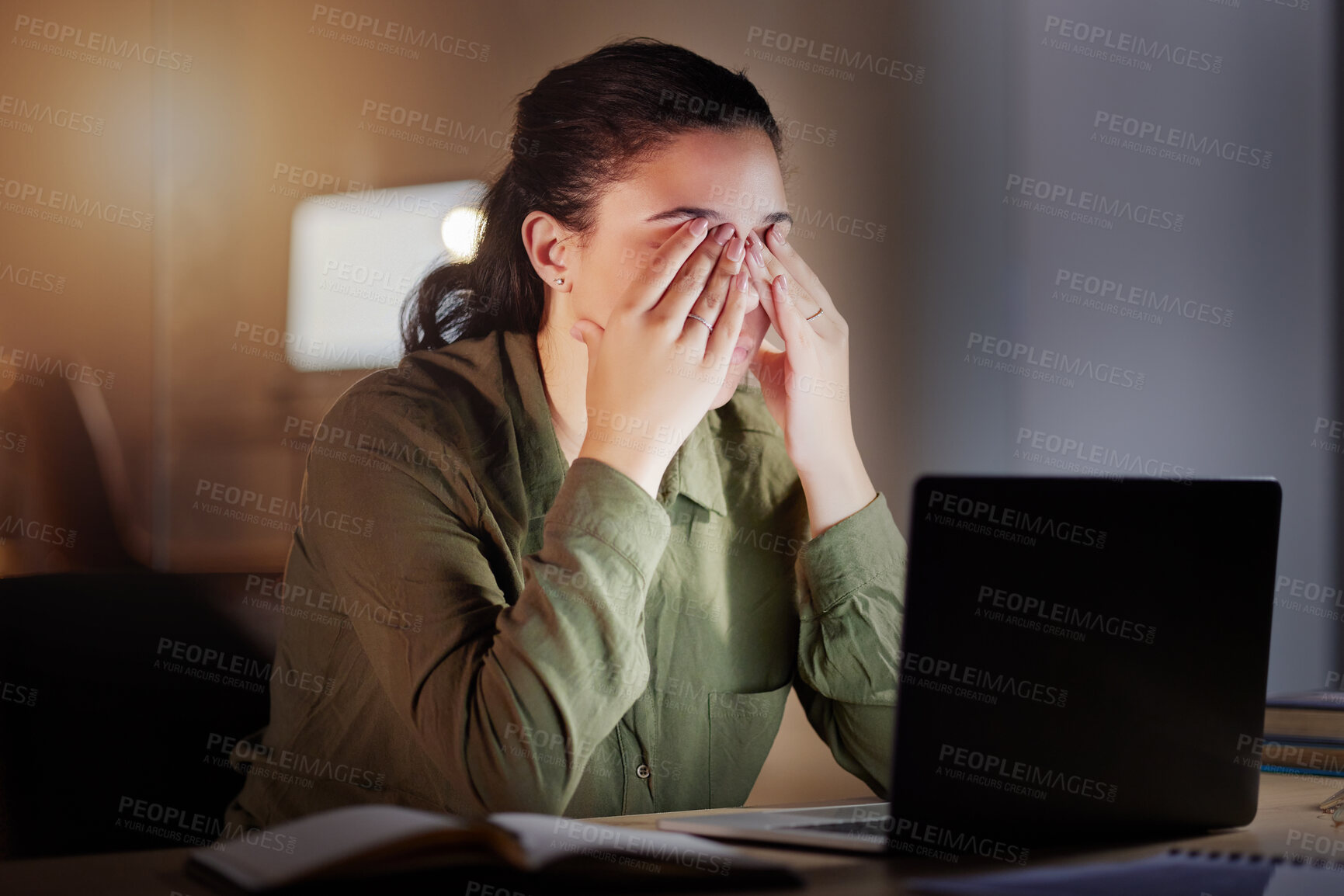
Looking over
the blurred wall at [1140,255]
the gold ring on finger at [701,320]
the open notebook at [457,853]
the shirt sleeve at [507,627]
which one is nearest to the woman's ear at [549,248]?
the gold ring on finger at [701,320]

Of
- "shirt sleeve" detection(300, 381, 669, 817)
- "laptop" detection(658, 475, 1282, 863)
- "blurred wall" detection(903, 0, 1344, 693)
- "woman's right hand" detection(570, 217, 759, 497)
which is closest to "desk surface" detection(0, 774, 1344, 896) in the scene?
"laptop" detection(658, 475, 1282, 863)

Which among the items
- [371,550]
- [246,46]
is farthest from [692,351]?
[246,46]

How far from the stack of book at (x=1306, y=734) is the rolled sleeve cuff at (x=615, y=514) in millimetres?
671

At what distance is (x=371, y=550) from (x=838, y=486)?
0.62m

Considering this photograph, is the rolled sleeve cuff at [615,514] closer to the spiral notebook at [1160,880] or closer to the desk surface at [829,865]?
the desk surface at [829,865]

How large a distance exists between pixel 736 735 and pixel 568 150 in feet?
2.87

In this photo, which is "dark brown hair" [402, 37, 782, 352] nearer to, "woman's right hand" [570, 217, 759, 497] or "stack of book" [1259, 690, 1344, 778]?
"woman's right hand" [570, 217, 759, 497]

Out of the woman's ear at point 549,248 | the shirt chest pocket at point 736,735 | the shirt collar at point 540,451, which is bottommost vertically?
the shirt chest pocket at point 736,735

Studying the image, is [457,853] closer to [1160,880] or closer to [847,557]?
[1160,880]

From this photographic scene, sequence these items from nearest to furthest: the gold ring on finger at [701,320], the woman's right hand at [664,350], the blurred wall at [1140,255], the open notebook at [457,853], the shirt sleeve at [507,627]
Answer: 1. the open notebook at [457,853]
2. the shirt sleeve at [507,627]
3. the woman's right hand at [664,350]
4. the gold ring on finger at [701,320]
5. the blurred wall at [1140,255]

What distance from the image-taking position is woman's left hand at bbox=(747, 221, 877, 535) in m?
1.42

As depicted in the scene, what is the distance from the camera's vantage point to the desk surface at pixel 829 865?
626mm

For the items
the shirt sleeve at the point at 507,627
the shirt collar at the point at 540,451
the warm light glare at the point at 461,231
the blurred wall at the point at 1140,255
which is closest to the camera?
the shirt sleeve at the point at 507,627

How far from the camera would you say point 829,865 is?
2.31ft
